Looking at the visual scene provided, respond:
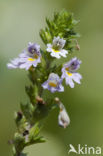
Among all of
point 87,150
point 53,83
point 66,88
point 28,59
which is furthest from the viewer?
point 66,88

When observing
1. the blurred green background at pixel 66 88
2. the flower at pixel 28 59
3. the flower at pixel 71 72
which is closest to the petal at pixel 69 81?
the flower at pixel 71 72

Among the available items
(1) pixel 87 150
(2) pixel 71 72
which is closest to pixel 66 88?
(1) pixel 87 150

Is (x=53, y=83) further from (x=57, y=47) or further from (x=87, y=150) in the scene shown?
(x=87, y=150)

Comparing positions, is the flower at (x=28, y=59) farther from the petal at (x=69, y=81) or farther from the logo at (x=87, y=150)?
the logo at (x=87, y=150)

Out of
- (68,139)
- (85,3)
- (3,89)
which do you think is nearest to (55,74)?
(68,139)

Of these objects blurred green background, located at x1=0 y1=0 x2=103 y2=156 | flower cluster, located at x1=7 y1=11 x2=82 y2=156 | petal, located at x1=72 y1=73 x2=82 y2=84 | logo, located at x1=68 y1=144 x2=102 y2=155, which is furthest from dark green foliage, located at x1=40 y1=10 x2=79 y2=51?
blurred green background, located at x1=0 y1=0 x2=103 y2=156

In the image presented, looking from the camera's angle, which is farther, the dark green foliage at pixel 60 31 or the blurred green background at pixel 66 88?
the blurred green background at pixel 66 88
